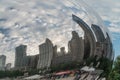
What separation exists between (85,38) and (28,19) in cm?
121

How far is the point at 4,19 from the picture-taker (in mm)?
9320

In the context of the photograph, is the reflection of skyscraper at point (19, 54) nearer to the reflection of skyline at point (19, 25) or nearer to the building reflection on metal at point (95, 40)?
the reflection of skyline at point (19, 25)

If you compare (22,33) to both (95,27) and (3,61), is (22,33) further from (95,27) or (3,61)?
(95,27)

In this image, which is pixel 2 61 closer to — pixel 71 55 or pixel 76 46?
pixel 71 55

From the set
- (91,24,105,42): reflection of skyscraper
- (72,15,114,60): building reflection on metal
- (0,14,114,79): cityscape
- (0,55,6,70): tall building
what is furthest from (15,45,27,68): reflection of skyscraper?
(91,24,105,42): reflection of skyscraper

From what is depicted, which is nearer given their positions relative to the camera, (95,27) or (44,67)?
(44,67)

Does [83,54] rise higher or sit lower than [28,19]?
lower

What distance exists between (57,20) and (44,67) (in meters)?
0.91

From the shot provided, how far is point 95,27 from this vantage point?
400 inches

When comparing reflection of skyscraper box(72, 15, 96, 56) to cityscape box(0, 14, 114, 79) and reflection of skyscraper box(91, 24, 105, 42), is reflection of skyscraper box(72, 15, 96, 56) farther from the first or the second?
reflection of skyscraper box(91, 24, 105, 42)

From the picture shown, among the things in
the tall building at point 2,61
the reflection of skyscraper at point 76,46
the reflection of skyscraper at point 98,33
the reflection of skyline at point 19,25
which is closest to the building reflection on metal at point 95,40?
the reflection of skyscraper at point 98,33

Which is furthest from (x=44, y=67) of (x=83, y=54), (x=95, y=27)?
(x=95, y=27)

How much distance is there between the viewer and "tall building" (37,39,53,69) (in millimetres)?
9219

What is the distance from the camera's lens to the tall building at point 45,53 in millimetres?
9219
